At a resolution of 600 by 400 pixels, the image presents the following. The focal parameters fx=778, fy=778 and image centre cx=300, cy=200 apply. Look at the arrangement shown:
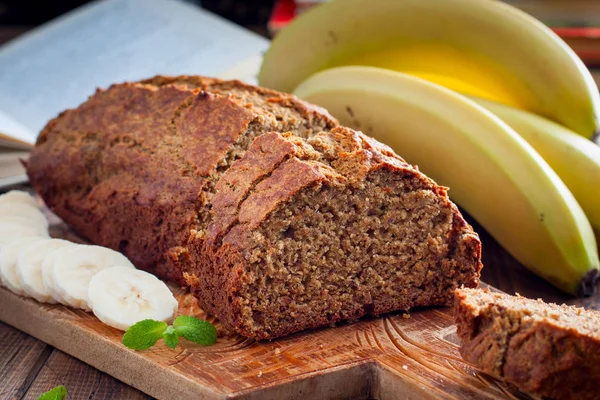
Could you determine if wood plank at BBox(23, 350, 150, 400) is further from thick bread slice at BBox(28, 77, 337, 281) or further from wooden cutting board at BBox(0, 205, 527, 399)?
thick bread slice at BBox(28, 77, 337, 281)

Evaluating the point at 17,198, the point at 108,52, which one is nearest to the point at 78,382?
the point at 17,198

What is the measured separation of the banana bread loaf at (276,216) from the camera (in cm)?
246

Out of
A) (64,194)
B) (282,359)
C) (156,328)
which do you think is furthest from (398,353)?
(64,194)

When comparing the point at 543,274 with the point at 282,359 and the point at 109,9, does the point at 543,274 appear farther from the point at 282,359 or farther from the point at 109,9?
the point at 109,9

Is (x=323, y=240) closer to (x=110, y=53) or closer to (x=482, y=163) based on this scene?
(x=482, y=163)

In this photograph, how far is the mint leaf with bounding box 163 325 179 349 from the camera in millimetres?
2396

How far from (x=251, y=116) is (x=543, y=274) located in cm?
135

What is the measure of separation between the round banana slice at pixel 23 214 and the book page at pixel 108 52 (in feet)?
3.34

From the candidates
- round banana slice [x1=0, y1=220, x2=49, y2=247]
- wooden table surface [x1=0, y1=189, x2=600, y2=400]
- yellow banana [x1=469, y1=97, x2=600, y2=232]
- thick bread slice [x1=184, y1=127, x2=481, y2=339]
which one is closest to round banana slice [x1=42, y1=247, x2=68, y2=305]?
wooden table surface [x1=0, y1=189, x2=600, y2=400]

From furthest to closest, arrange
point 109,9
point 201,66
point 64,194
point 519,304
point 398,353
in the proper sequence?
point 109,9
point 201,66
point 64,194
point 398,353
point 519,304

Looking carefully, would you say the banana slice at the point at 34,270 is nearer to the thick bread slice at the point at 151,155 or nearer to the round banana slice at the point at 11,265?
the round banana slice at the point at 11,265

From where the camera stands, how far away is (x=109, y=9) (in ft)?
17.0

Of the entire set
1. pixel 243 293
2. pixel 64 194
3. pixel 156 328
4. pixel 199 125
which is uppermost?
pixel 199 125

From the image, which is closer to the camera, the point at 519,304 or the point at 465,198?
the point at 519,304
